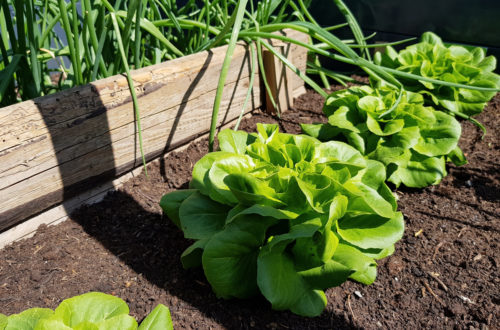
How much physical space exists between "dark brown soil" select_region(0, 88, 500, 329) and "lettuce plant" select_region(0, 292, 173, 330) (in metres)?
0.23

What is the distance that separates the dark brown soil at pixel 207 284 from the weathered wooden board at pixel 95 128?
0.13 metres

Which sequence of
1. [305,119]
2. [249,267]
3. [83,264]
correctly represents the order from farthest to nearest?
[305,119]
[83,264]
[249,267]

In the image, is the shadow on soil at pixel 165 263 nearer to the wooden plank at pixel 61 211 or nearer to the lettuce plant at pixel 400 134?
the wooden plank at pixel 61 211

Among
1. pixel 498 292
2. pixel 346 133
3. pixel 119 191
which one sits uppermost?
pixel 346 133

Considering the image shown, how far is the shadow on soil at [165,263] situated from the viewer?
1112 mm

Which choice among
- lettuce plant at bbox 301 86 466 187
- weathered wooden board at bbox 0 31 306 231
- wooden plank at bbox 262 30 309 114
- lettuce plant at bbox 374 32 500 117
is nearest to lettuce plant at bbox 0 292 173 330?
weathered wooden board at bbox 0 31 306 231

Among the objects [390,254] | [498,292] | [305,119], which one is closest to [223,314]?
[390,254]

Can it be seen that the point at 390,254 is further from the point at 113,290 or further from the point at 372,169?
the point at 113,290

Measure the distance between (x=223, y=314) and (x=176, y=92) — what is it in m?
0.87

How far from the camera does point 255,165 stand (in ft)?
3.95

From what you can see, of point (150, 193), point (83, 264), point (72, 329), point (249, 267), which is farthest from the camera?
point (150, 193)

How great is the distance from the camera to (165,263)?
1.28 m

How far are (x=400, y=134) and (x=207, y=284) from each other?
3.01 ft

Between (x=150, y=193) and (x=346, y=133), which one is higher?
(x=346, y=133)
